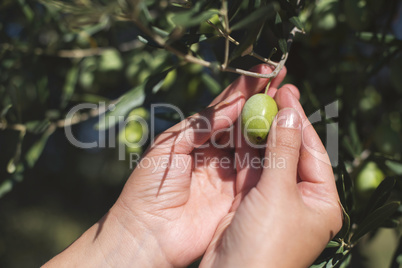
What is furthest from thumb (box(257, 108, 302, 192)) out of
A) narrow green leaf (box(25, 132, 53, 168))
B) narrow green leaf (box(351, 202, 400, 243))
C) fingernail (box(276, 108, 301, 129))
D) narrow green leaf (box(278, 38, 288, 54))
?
narrow green leaf (box(25, 132, 53, 168))

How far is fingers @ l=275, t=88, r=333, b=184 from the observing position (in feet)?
3.83

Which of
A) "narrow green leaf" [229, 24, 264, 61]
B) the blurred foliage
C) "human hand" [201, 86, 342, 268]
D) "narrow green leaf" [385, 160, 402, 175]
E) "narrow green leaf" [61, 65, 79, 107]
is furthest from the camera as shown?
"narrow green leaf" [61, 65, 79, 107]

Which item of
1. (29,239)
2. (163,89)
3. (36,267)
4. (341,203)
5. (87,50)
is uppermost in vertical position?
(87,50)

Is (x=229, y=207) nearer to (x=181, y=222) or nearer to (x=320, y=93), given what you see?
(x=181, y=222)

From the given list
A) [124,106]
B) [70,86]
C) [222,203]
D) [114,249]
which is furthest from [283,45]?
[70,86]

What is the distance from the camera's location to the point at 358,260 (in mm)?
1957

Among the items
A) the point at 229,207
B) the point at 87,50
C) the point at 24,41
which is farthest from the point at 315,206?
the point at 24,41

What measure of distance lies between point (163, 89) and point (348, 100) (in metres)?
0.85

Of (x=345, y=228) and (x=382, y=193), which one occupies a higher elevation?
(x=382, y=193)

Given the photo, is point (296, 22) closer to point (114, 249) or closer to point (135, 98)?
point (135, 98)

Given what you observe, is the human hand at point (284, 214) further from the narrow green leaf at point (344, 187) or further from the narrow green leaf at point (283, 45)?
the narrow green leaf at point (283, 45)

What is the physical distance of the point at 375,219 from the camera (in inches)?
43.7

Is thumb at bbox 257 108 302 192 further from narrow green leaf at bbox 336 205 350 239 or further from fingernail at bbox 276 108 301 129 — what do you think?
narrow green leaf at bbox 336 205 350 239

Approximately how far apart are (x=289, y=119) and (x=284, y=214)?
0.96ft
